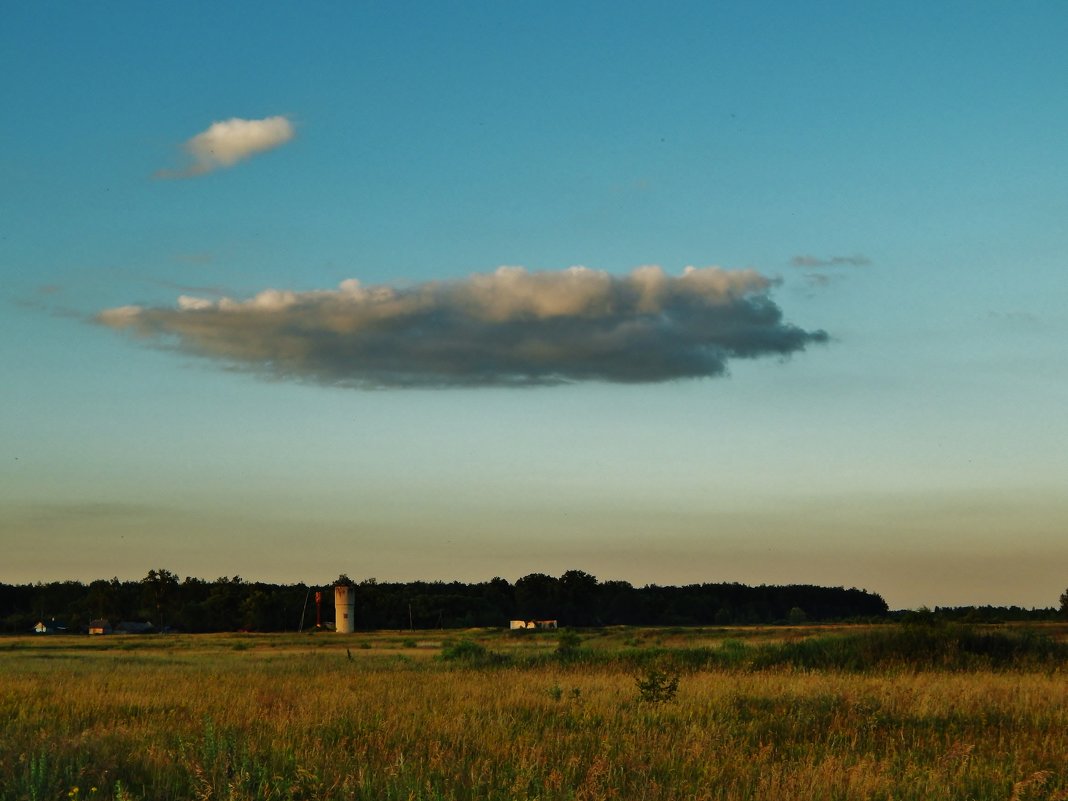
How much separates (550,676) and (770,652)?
8902mm

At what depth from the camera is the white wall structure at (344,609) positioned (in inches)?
4801

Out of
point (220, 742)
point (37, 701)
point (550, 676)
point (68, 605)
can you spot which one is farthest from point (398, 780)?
point (68, 605)

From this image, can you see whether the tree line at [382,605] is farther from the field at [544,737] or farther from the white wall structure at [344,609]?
the field at [544,737]

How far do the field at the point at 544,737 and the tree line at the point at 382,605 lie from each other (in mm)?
110298

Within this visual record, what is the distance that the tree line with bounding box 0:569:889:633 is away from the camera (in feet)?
460

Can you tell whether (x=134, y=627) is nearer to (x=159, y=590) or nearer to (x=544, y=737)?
(x=159, y=590)

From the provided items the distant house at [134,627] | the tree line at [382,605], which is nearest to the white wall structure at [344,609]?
the tree line at [382,605]

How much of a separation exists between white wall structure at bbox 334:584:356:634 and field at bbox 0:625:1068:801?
96.3 m

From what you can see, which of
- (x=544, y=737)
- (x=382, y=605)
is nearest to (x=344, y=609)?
(x=382, y=605)

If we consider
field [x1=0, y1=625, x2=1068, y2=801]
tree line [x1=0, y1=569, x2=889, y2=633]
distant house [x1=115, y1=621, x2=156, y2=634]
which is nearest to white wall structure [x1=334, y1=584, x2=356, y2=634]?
tree line [x1=0, y1=569, x2=889, y2=633]

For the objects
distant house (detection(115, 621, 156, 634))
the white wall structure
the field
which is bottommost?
distant house (detection(115, 621, 156, 634))

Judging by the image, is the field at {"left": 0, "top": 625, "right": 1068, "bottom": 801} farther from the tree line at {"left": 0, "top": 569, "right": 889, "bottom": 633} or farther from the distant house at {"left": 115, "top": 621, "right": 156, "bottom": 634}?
the distant house at {"left": 115, "top": 621, "right": 156, "bottom": 634}

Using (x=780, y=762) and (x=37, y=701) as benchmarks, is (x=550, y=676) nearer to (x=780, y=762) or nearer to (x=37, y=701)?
(x=37, y=701)

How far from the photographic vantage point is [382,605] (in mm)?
142250
